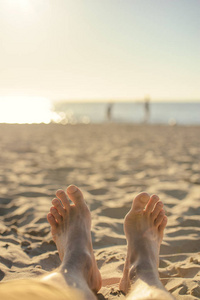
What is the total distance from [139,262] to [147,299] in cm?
45

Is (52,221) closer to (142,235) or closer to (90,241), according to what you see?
(90,241)

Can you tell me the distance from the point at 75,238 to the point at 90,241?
0.29 feet

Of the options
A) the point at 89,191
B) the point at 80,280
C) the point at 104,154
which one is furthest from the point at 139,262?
the point at 104,154

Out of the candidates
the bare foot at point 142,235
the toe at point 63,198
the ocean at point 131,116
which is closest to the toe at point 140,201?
the bare foot at point 142,235

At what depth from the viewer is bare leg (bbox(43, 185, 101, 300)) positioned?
120cm

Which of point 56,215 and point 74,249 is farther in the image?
point 56,215

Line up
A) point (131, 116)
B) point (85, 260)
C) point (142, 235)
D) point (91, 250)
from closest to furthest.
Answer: point (85, 260), point (91, 250), point (142, 235), point (131, 116)

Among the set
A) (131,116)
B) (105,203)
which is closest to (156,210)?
(105,203)

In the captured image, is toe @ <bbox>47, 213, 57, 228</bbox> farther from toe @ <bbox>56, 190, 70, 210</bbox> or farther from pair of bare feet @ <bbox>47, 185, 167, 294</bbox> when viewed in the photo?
toe @ <bbox>56, 190, 70, 210</bbox>

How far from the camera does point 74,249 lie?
160 centimetres

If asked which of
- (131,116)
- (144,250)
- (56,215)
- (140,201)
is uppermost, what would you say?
(131,116)

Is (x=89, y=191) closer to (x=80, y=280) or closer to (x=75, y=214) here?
(x=75, y=214)

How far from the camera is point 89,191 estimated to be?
3174 millimetres

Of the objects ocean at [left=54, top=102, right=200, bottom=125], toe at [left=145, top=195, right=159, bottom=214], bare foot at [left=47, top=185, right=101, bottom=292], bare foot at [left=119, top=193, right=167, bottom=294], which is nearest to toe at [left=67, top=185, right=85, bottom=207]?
bare foot at [left=47, top=185, right=101, bottom=292]
